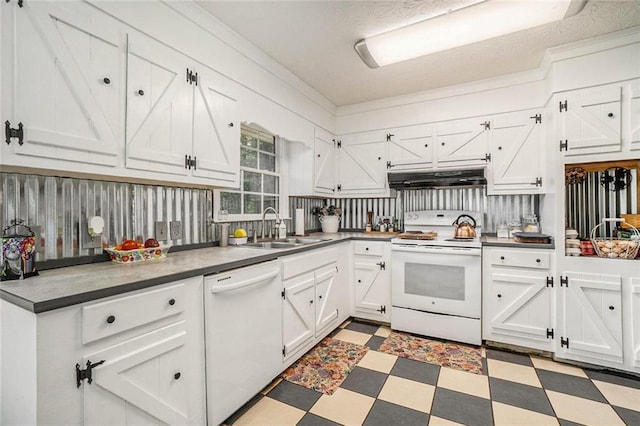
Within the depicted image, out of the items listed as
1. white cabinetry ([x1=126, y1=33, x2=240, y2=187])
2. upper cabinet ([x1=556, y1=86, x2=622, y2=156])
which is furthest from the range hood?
white cabinetry ([x1=126, y1=33, x2=240, y2=187])

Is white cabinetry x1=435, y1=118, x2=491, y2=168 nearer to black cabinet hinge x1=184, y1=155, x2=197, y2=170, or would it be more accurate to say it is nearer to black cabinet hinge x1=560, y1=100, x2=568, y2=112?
black cabinet hinge x1=560, y1=100, x2=568, y2=112

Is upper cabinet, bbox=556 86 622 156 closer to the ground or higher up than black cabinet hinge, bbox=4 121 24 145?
higher up

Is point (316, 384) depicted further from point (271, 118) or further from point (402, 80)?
point (402, 80)

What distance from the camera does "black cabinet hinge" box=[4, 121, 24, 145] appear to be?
1141mm

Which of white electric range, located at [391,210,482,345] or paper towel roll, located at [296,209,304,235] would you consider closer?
white electric range, located at [391,210,482,345]

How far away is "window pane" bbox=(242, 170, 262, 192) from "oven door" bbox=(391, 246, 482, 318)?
153 centimetres

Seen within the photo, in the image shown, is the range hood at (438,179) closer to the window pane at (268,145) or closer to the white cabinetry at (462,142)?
the white cabinetry at (462,142)

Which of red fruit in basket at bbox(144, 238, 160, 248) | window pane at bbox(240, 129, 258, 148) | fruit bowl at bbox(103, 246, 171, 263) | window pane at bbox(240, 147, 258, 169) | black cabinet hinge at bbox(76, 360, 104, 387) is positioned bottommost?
black cabinet hinge at bbox(76, 360, 104, 387)

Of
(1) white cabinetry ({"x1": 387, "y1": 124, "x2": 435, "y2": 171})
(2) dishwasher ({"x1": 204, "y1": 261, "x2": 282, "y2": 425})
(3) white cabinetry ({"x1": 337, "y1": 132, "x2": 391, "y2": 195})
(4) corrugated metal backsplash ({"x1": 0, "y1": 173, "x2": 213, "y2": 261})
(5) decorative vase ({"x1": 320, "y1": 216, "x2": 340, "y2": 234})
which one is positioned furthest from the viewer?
(5) decorative vase ({"x1": 320, "y1": 216, "x2": 340, "y2": 234})

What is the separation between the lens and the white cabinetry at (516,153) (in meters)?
2.82

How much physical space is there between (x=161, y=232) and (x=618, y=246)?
3354 millimetres

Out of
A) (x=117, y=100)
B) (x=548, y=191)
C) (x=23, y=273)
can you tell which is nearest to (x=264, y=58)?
(x=117, y=100)

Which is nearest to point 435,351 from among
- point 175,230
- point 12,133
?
point 175,230

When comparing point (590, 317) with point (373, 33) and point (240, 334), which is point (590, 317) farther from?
point (373, 33)
